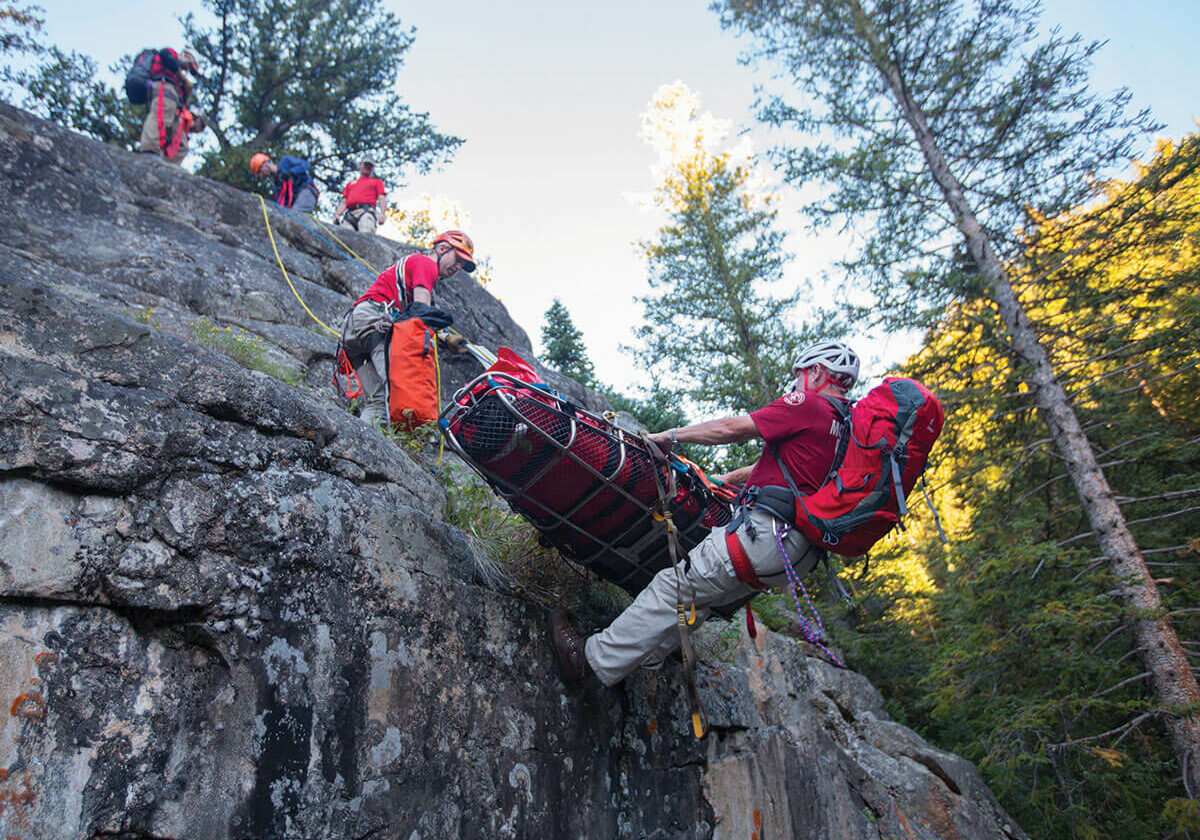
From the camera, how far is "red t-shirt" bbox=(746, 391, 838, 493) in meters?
4.14

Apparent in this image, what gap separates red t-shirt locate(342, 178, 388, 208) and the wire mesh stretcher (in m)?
11.4

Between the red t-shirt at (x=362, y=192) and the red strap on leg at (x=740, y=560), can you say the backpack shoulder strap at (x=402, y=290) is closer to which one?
the red strap on leg at (x=740, y=560)

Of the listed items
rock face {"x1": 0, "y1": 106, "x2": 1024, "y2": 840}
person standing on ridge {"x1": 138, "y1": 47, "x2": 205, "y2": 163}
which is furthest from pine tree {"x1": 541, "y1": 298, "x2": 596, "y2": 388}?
rock face {"x1": 0, "y1": 106, "x2": 1024, "y2": 840}

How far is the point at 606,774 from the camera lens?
430cm

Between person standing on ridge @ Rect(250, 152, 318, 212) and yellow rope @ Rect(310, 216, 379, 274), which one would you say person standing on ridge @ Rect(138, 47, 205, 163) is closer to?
person standing on ridge @ Rect(250, 152, 318, 212)

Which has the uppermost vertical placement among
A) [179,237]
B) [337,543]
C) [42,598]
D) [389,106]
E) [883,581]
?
[389,106]

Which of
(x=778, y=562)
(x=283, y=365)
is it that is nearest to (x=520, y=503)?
(x=778, y=562)

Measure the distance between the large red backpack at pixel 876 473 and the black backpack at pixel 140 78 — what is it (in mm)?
12702

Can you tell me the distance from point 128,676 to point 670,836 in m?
3.32

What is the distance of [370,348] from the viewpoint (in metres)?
6.23

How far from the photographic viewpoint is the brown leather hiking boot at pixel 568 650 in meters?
4.22

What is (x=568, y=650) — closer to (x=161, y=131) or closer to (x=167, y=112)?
(x=161, y=131)

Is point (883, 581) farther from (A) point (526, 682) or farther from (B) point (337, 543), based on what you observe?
(B) point (337, 543)

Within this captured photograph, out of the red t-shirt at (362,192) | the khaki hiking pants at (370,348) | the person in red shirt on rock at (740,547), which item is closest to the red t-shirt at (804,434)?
the person in red shirt on rock at (740,547)
